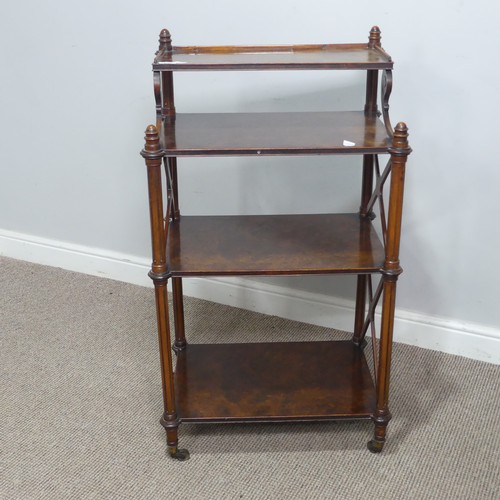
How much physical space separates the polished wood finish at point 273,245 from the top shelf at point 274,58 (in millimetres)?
414

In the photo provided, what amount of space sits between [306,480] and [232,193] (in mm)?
882

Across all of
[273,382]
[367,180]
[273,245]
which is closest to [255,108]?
[367,180]

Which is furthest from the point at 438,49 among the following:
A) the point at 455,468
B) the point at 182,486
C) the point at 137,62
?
the point at 182,486

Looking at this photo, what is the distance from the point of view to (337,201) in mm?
2211

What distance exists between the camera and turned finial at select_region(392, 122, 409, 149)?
1.55m

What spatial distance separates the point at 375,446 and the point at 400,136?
769mm

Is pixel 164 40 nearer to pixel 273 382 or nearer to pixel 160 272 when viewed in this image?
pixel 160 272

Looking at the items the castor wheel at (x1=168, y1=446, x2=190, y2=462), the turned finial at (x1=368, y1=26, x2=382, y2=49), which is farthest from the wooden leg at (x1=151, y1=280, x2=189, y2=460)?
the turned finial at (x1=368, y1=26, x2=382, y2=49)

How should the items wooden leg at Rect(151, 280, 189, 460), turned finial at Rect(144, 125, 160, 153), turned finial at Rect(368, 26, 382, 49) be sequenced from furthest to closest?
turned finial at Rect(368, 26, 382, 49), wooden leg at Rect(151, 280, 189, 460), turned finial at Rect(144, 125, 160, 153)

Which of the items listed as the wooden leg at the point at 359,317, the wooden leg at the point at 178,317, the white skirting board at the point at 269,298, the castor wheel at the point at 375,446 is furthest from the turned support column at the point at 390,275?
the wooden leg at the point at 178,317

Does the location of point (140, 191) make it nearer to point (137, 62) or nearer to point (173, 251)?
point (137, 62)

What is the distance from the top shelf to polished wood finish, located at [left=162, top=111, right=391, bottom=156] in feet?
0.48

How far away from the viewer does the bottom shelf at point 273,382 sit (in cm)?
188

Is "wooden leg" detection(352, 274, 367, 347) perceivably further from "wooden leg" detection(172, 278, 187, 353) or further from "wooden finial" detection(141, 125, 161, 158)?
"wooden finial" detection(141, 125, 161, 158)
